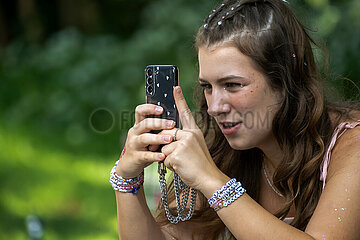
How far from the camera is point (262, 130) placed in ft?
6.49

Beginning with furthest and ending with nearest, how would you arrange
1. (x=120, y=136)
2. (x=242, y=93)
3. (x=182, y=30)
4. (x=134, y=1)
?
1. (x=134, y=1)
2. (x=182, y=30)
3. (x=120, y=136)
4. (x=242, y=93)

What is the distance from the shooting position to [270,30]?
76.6 inches

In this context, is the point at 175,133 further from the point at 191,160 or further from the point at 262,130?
the point at 262,130

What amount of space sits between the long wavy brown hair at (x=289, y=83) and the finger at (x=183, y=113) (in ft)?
0.89

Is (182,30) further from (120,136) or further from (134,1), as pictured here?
(134,1)

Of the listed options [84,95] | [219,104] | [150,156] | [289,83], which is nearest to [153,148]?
[150,156]

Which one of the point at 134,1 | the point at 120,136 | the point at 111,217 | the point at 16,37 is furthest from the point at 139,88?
the point at 16,37

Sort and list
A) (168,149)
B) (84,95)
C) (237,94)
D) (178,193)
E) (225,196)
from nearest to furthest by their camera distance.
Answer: (225,196), (168,149), (237,94), (178,193), (84,95)

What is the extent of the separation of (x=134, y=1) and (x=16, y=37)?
207cm

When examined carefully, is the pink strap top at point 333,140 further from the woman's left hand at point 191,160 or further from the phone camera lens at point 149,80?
the phone camera lens at point 149,80

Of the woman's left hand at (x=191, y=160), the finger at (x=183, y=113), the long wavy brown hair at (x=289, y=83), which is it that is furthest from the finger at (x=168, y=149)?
the long wavy brown hair at (x=289, y=83)

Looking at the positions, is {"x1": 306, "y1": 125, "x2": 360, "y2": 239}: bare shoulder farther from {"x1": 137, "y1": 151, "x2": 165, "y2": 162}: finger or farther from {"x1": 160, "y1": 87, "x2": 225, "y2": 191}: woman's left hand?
{"x1": 137, "y1": 151, "x2": 165, "y2": 162}: finger

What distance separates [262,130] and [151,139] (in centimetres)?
47

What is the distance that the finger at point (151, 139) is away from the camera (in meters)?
1.79
